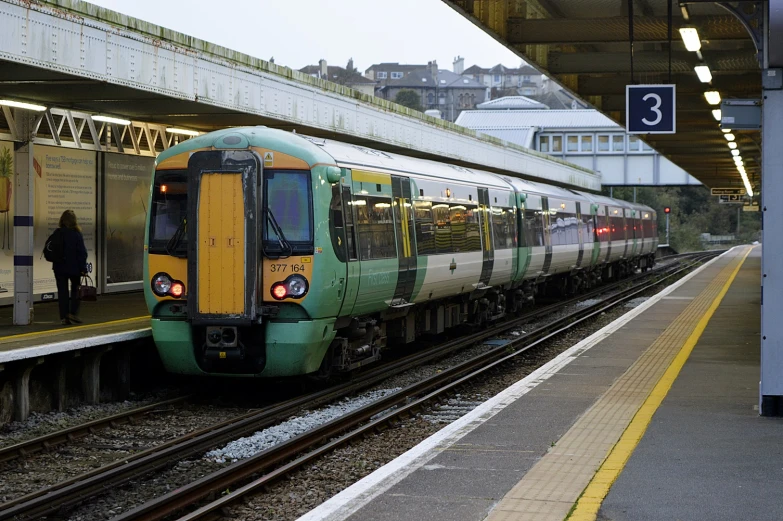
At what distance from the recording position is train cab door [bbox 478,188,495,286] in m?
17.5

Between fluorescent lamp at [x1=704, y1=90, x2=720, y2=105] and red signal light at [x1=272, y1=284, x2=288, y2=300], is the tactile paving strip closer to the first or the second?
red signal light at [x1=272, y1=284, x2=288, y2=300]

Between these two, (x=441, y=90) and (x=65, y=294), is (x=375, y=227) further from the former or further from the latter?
(x=441, y=90)

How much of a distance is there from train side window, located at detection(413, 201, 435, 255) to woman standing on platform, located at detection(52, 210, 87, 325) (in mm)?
4297

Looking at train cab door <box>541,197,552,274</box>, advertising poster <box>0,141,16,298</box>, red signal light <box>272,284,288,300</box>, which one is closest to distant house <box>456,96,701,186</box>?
train cab door <box>541,197,552,274</box>

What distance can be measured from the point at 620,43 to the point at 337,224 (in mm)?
7004

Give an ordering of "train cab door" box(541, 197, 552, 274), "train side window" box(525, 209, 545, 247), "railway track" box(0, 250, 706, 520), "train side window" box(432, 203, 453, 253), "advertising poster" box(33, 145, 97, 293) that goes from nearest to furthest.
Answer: "railway track" box(0, 250, 706, 520)
"train side window" box(432, 203, 453, 253)
"advertising poster" box(33, 145, 97, 293)
"train side window" box(525, 209, 545, 247)
"train cab door" box(541, 197, 552, 274)

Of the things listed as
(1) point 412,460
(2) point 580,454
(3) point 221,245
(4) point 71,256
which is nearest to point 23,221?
(4) point 71,256

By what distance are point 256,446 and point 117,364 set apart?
10.8 ft

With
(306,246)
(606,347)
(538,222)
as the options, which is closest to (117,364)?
(306,246)

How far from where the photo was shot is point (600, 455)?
287 inches

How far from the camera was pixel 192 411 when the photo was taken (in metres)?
11.1

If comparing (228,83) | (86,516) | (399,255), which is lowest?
(86,516)

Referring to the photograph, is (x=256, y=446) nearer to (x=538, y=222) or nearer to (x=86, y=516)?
(x=86, y=516)

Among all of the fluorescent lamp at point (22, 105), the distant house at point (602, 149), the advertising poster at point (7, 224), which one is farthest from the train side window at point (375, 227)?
the distant house at point (602, 149)
